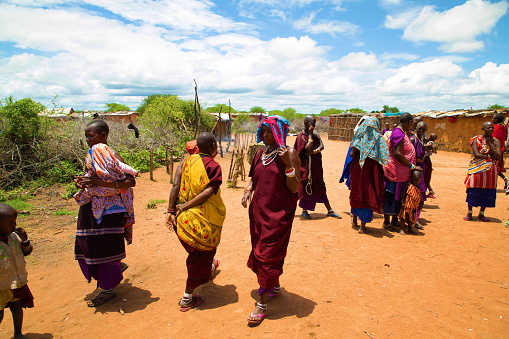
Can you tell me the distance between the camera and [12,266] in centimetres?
243

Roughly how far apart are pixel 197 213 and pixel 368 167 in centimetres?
324

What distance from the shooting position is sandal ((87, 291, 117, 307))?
10.2ft

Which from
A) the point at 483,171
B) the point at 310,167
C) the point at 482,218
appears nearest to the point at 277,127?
the point at 310,167

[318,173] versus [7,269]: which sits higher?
[318,173]

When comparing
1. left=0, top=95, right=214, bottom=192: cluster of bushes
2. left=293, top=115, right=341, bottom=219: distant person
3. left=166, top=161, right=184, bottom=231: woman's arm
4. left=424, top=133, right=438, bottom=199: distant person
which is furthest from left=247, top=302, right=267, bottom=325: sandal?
left=0, top=95, right=214, bottom=192: cluster of bushes

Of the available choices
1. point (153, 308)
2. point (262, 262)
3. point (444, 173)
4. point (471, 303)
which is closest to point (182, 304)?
point (153, 308)

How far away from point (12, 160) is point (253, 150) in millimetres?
9271

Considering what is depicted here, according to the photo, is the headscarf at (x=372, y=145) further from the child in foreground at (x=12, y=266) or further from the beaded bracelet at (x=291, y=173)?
the child in foreground at (x=12, y=266)

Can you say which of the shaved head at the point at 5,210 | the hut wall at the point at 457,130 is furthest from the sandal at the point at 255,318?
the hut wall at the point at 457,130

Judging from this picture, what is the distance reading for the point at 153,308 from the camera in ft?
10.1

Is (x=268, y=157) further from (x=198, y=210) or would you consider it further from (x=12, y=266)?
(x=12, y=266)

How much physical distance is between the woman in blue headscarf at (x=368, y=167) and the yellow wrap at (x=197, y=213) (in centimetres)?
295

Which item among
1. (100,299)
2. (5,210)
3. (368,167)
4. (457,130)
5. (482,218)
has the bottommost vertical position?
(100,299)

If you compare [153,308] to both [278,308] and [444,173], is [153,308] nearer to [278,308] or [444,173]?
[278,308]
